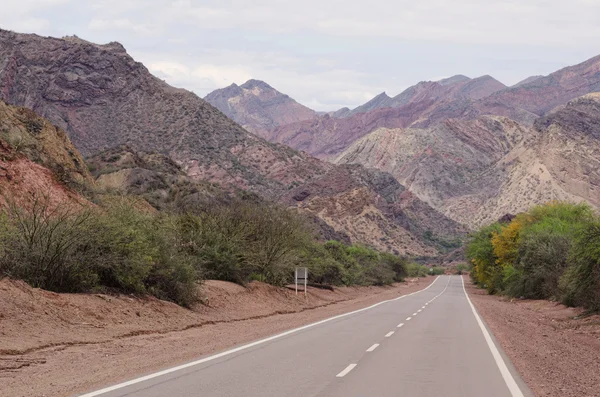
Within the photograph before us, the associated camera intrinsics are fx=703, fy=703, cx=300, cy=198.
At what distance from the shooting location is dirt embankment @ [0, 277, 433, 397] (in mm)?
10930

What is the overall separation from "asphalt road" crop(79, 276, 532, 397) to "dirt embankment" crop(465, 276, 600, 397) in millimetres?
437

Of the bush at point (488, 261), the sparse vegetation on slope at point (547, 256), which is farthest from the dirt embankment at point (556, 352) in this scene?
the bush at point (488, 261)

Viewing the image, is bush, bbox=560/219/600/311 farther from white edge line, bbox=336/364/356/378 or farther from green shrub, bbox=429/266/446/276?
green shrub, bbox=429/266/446/276

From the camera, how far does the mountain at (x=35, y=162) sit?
98.9ft

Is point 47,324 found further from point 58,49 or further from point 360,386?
point 58,49

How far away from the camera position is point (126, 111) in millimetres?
116688

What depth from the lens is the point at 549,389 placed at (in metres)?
11.0

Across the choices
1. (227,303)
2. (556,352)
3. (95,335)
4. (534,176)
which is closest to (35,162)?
(227,303)

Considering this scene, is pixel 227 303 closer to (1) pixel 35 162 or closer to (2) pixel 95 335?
(2) pixel 95 335

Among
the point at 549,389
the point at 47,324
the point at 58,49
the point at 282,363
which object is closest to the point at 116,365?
the point at 282,363

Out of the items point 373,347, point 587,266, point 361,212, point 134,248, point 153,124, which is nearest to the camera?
point 373,347

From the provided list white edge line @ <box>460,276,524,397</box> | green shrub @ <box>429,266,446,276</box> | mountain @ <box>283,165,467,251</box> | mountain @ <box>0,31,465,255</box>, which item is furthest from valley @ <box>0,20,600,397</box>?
green shrub @ <box>429,266,446,276</box>

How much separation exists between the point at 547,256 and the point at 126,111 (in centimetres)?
8751

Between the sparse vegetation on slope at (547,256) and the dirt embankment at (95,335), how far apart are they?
11.0 m
